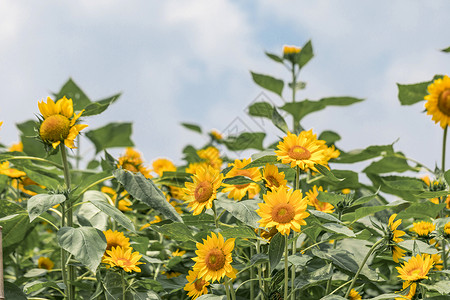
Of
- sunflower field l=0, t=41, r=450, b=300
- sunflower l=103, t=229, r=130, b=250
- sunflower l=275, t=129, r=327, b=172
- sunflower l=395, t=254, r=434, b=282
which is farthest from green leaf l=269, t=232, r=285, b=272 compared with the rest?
sunflower l=103, t=229, r=130, b=250

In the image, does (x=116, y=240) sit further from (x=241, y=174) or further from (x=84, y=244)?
(x=241, y=174)

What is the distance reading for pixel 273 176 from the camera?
1.32 meters

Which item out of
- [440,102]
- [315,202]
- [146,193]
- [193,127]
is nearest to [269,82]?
[193,127]

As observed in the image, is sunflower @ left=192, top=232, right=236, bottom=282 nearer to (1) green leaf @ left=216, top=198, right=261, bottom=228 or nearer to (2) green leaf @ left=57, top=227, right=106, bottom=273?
(1) green leaf @ left=216, top=198, right=261, bottom=228

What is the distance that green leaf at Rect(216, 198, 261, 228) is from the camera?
1210 mm

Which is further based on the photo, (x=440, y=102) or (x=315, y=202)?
(x=440, y=102)

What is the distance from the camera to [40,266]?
85.2 inches

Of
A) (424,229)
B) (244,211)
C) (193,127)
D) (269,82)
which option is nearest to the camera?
(244,211)

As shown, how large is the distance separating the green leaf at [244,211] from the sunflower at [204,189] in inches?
1.0

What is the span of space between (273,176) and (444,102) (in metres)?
0.75

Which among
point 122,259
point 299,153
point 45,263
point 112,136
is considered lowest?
point 45,263

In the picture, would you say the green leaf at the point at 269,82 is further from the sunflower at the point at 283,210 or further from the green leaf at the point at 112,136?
the sunflower at the point at 283,210

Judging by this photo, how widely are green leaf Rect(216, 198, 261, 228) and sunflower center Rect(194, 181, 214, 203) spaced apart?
27 mm

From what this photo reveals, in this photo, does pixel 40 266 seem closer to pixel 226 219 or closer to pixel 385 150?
pixel 226 219
